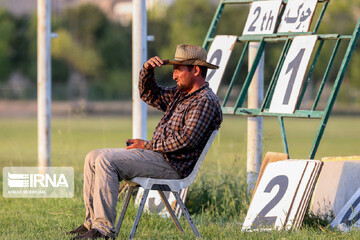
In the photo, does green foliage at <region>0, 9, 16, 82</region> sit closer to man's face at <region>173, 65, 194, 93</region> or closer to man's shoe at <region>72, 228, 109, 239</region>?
man's face at <region>173, 65, 194, 93</region>

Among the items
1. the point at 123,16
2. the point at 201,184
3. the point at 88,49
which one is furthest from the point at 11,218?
the point at 123,16

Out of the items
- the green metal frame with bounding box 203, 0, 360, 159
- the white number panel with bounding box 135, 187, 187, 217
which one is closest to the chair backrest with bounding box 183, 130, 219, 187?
the green metal frame with bounding box 203, 0, 360, 159

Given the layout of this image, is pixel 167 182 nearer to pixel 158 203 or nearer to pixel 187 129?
pixel 187 129

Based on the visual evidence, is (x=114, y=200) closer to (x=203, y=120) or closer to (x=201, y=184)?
(x=203, y=120)

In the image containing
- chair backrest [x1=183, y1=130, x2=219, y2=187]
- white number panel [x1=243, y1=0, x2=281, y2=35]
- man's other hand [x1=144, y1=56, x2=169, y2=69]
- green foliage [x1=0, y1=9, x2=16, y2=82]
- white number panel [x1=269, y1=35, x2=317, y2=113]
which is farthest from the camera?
green foliage [x1=0, y1=9, x2=16, y2=82]

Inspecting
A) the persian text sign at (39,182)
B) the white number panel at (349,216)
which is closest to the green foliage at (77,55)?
the persian text sign at (39,182)

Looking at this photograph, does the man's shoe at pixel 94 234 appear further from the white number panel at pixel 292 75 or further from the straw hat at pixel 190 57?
the white number panel at pixel 292 75

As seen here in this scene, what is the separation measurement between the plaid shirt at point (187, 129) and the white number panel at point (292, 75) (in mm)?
1215

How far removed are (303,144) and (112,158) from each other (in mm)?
19535

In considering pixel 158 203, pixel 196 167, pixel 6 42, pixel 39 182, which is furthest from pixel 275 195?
pixel 6 42

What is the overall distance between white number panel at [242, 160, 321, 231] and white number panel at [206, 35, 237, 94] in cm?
141

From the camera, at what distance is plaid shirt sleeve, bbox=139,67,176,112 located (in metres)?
6.01

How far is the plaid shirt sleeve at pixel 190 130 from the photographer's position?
5.33m

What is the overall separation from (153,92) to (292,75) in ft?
4.42
